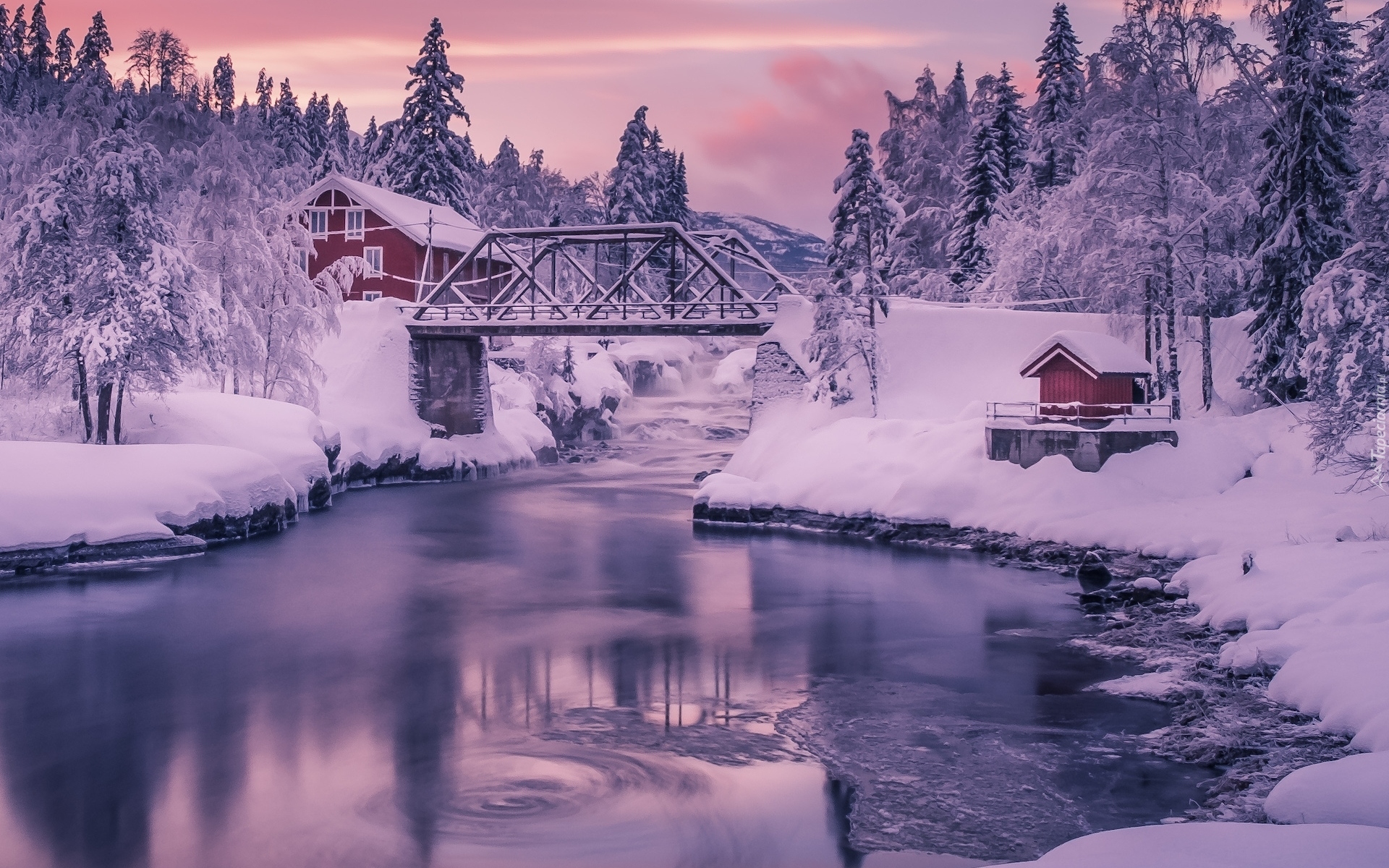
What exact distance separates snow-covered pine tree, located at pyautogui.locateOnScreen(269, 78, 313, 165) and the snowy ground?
58.1m

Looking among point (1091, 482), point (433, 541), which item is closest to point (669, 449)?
point (433, 541)

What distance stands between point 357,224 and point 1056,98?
1240 inches

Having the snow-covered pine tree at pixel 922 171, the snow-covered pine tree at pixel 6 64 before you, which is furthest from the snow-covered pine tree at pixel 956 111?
the snow-covered pine tree at pixel 6 64

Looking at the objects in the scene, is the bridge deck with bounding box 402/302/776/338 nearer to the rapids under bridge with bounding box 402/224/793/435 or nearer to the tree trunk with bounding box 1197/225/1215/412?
the rapids under bridge with bounding box 402/224/793/435

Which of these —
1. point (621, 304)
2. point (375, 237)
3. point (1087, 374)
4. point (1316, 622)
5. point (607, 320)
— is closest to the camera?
point (1316, 622)

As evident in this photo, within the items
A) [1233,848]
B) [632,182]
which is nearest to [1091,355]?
[1233,848]

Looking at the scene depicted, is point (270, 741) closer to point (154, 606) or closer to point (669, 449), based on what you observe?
point (154, 606)

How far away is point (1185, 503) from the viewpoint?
1014 inches

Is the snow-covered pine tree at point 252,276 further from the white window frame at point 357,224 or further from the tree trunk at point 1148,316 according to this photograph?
the tree trunk at point 1148,316

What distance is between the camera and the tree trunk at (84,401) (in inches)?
1115

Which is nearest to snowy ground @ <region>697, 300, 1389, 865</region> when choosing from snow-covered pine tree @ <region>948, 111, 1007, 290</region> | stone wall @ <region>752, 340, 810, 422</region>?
stone wall @ <region>752, 340, 810, 422</region>

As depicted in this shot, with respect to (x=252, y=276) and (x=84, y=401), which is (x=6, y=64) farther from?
(x=84, y=401)

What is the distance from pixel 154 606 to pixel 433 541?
9.46m

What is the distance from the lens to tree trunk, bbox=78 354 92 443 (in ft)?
92.9
